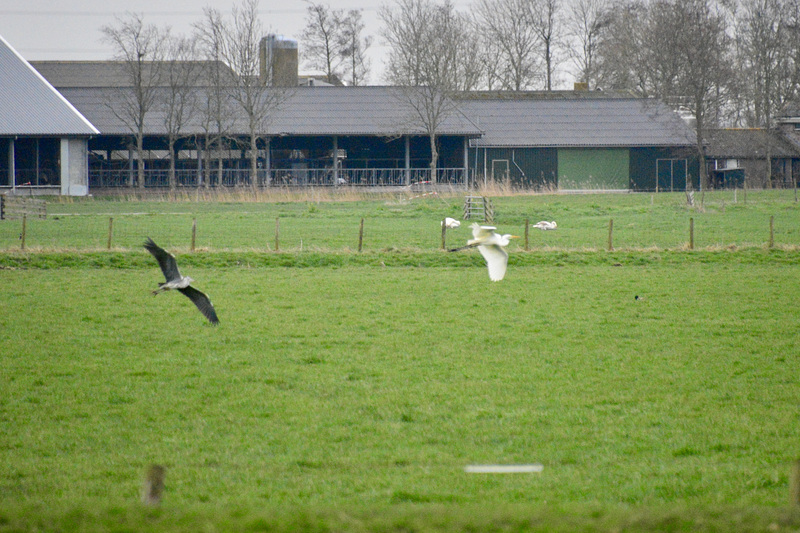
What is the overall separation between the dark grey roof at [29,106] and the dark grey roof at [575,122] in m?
22.8

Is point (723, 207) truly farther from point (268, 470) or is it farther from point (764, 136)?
point (268, 470)

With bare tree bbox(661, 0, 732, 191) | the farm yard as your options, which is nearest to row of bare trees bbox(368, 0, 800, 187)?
bare tree bbox(661, 0, 732, 191)

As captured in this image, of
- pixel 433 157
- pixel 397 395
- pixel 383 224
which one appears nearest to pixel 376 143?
pixel 433 157

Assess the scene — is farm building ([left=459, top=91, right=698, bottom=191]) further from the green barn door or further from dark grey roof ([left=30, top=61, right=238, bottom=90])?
dark grey roof ([left=30, top=61, right=238, bottom=90])

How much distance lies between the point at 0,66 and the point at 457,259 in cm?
3456

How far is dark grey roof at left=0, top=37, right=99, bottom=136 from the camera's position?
42375 millimetres

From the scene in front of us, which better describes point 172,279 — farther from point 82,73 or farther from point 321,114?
point 82,73

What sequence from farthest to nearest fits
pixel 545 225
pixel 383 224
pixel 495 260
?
1. pixel 383 224
2. pixel 545 225
3. pixel 495 260

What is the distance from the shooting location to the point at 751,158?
2140 inches

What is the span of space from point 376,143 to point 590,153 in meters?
13.0

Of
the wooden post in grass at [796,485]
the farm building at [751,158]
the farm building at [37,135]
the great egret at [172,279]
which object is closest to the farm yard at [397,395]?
the wooden post in grass at [796,485]

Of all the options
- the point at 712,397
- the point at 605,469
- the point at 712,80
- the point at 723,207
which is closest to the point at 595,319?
the point at 712,397

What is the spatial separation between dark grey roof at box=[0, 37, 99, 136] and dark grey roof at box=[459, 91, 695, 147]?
2278 cm

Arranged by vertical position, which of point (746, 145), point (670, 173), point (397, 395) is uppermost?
point (746, 145)
